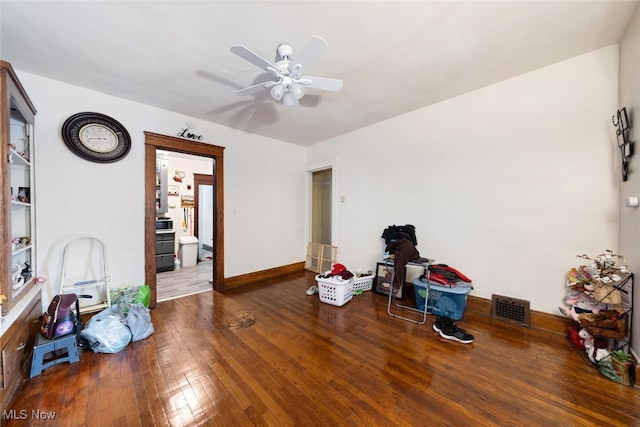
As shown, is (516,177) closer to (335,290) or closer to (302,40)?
(335,290)

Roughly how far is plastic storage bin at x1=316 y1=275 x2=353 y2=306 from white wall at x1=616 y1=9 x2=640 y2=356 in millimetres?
2415

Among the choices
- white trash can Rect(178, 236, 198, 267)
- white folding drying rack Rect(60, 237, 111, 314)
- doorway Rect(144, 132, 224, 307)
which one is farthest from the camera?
white trash can Rect(178, 236, 198, 267)

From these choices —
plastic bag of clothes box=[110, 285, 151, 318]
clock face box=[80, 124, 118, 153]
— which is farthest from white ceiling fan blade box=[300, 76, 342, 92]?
plastic bag of clothes box=[110, 285, 151, 318]

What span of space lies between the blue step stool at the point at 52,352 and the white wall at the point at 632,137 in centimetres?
433

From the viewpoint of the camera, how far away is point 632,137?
1.80 m

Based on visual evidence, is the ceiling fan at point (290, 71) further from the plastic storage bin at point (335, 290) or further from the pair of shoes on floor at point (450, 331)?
the pair of shoes on floor at point (450, 331)

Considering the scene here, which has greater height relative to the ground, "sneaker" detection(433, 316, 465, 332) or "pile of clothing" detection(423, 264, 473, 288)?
"pile of clothing" detection(423, 264, 473, 288)

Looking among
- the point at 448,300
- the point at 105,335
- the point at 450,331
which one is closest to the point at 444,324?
the point at 450,331

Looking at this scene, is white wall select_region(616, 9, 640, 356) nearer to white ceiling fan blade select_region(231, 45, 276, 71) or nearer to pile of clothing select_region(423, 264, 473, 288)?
pile of clothing select_region(423, 264, 473, 288)

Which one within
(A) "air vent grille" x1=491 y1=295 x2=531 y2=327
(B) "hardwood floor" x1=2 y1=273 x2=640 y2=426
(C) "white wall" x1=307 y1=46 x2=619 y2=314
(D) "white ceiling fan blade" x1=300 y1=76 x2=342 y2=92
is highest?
(D) "white ceiling fan blade" x1=300 y1=76 x2=342 y2=92

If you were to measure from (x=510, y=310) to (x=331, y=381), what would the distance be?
7.03ft

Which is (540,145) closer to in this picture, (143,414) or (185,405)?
(185,405)

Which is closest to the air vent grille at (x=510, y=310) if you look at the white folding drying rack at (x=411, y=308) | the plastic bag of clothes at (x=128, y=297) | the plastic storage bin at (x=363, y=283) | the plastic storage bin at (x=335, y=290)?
the white folding drying rack at (x=411, y=308)

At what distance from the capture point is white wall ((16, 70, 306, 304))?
7.89 feet
